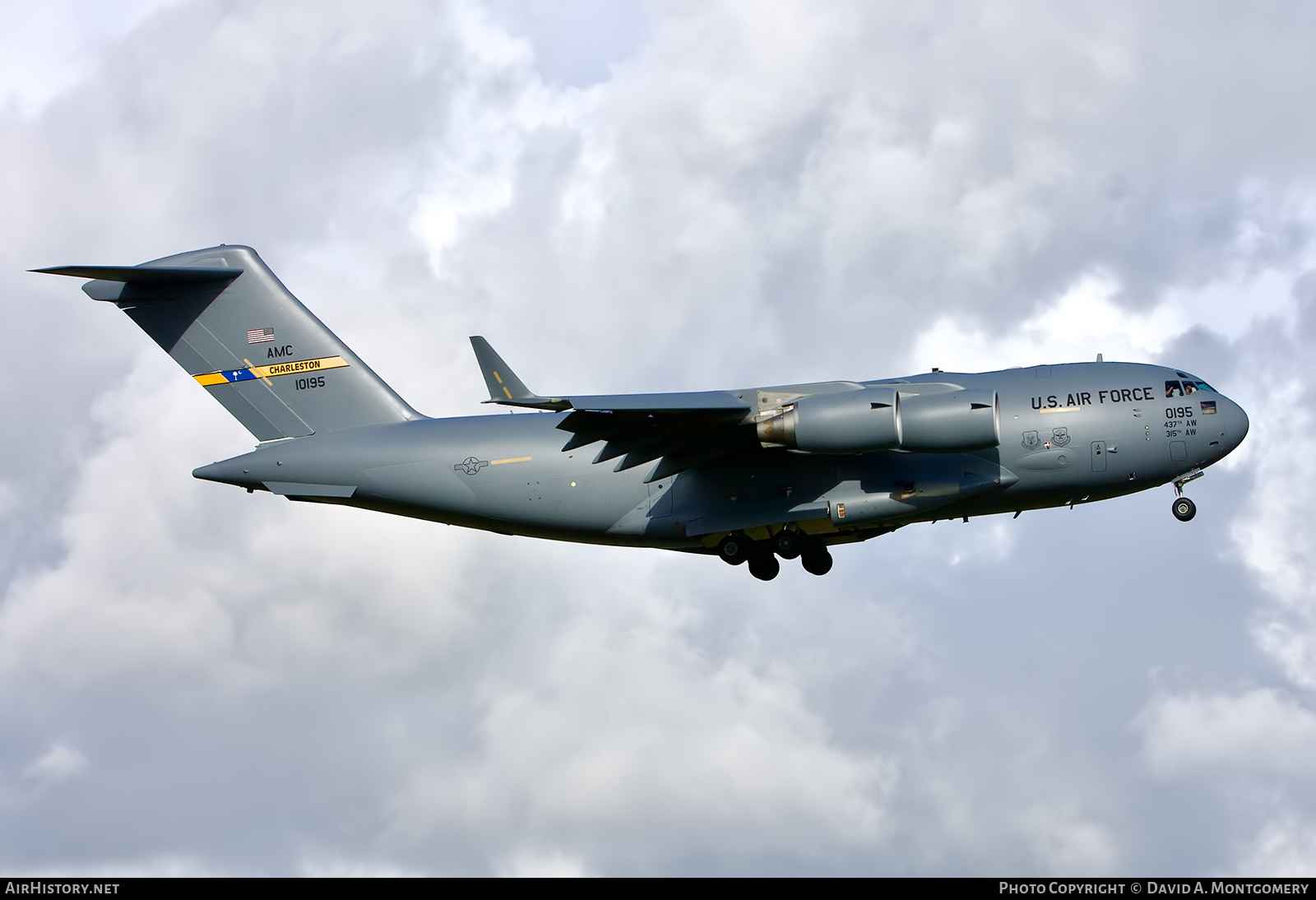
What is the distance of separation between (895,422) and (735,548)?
310 centimetres

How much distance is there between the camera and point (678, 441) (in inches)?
672

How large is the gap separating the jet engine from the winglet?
2.67 m

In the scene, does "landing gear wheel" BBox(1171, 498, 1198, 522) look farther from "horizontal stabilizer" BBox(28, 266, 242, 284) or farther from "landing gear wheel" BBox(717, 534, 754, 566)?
"horizontal stabilizer" BBox(28, 266, 242, 284)

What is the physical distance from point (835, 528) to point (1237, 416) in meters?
4.70

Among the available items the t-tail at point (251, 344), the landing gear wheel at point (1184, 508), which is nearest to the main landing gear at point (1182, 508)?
the landing gear wheel at point (1184, 508)

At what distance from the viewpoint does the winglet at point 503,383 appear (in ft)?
51.0

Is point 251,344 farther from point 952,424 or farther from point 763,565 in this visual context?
point 952,424

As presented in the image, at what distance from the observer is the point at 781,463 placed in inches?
684

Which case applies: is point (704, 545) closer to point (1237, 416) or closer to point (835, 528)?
point (835, 528)

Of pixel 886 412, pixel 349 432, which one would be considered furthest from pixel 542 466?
pixel 886 412

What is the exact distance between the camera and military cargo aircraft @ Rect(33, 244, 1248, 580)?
16.3 metres

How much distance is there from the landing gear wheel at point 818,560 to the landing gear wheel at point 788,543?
0.47 metres
